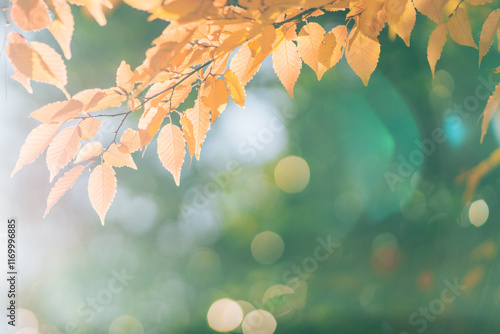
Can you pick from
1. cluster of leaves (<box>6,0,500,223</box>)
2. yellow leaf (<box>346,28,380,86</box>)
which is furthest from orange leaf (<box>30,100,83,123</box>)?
yellow leaf (<box>346,28,380,86</box>)

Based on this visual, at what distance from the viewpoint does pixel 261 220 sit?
477 cm

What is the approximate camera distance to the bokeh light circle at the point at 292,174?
4.66 meters

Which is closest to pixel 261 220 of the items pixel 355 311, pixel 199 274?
pixel 199 274

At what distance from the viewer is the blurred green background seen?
421cm

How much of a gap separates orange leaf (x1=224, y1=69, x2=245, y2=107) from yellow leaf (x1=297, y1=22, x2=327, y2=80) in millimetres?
144

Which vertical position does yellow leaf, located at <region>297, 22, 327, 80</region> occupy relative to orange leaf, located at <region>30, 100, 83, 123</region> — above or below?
above

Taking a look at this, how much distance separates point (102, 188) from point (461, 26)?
26.0 inches

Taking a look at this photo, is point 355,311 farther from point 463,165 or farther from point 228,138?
point 228,138

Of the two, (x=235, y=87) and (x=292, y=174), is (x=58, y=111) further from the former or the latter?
(x=292, y=174)

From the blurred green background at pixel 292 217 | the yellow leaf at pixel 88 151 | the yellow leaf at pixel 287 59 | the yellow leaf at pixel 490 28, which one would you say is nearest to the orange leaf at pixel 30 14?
the yellow leaf at pixel 88 151

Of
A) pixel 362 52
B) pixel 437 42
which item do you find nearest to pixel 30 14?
pixel 362 52

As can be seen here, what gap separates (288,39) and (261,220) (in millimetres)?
4165

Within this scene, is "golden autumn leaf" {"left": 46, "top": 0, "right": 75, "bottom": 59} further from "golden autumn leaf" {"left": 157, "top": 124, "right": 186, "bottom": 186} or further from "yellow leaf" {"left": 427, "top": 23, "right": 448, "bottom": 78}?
"yellow leaf" {"left": 427, "top": 23, "right": 448, "bottom": 78}

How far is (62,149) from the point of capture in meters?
0.63
